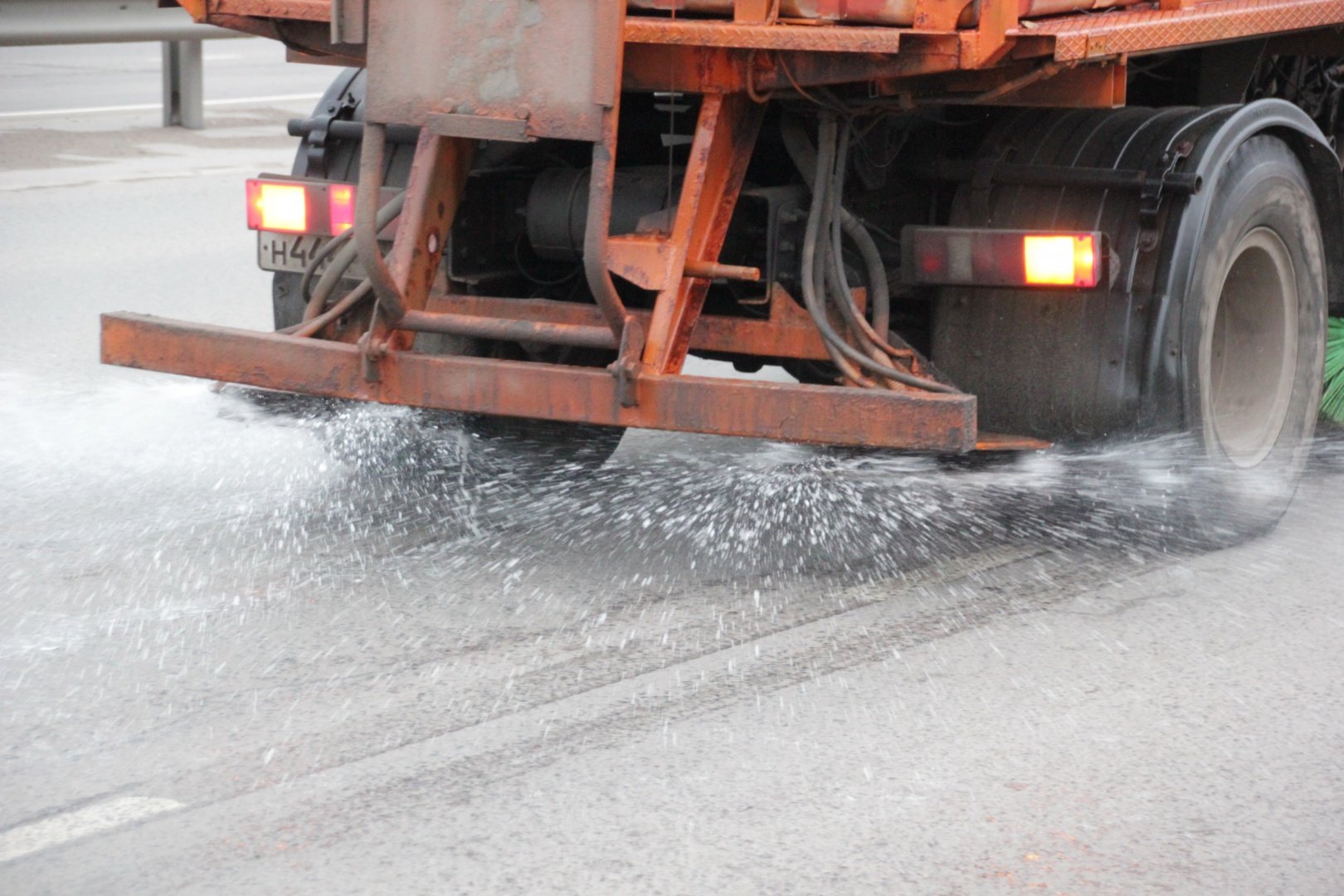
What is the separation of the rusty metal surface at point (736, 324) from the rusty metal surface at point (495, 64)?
1.97 ft

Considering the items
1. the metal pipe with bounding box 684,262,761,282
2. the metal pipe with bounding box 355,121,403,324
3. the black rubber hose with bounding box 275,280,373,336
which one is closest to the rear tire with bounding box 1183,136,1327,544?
the metal pipe with bounding box 684,262,761,282

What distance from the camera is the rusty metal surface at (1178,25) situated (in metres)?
4.50

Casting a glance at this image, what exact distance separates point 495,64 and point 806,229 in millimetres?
900

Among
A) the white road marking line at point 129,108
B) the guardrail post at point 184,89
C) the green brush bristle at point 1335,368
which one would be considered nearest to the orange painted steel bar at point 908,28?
the green brush bristle at point 1335,368

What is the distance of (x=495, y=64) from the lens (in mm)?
4543

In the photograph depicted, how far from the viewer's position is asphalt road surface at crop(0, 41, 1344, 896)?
3369 mm

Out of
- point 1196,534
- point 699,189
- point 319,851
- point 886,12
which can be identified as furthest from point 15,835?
point 1196,534

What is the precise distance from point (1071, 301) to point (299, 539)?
83.2 inches

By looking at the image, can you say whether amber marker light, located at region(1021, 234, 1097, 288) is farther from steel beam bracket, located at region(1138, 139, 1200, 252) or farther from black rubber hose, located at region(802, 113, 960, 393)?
black rubber hose, located at region(802, 113, 960, 393)

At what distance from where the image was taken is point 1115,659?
439cm

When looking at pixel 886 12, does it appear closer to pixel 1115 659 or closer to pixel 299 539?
pixel 1115 659

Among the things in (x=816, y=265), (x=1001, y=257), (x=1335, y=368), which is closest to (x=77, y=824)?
(x=816, y=265)

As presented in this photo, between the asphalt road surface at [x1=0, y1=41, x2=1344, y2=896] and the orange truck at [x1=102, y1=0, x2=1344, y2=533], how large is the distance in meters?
0.34

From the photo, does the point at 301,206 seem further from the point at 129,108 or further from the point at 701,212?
the point at 129,108
